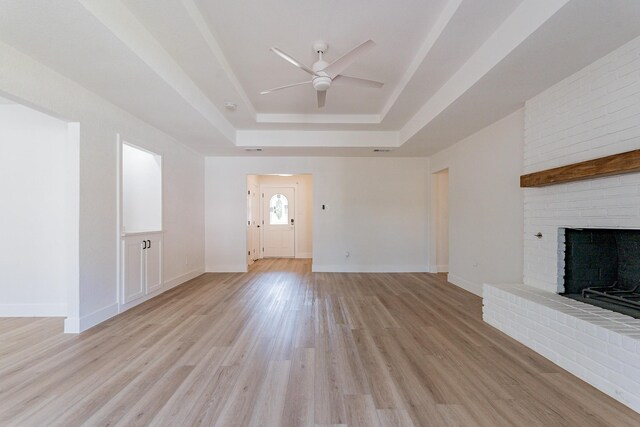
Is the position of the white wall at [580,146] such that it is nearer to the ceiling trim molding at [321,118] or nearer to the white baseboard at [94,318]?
the ceiling trim molding at [321,118]

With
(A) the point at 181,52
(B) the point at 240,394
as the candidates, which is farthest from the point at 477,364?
(A) the point at 181,52

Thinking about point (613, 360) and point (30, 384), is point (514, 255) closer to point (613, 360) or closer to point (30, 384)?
point (613, 360)

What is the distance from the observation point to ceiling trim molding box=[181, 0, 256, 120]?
2074 mm

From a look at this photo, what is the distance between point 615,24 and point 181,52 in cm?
337

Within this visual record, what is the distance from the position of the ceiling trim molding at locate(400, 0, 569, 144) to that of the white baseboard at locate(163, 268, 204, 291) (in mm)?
4643

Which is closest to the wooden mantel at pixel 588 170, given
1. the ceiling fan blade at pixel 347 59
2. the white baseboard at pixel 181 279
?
the ceiling fan blade at pixel 347 59

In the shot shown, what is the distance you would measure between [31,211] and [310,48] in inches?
141

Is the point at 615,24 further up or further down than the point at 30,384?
further up

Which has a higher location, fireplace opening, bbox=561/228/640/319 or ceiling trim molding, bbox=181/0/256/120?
ceiling trim molding, bbox=181/0/256/120

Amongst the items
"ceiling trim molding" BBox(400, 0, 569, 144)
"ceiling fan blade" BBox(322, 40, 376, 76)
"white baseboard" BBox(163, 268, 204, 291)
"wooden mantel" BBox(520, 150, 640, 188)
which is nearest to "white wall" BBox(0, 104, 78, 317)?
"white baseboard" BBox(163, 268, 204, 291)

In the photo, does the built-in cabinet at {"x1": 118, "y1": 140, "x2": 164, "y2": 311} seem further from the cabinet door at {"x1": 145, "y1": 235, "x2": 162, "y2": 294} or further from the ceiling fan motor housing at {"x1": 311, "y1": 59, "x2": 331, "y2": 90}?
the ceiling fan motor housing at {"x1": 311, "y1": 59, "x2": 331, "y2": 90}

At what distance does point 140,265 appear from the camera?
3.58m

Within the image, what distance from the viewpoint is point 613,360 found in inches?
67.2

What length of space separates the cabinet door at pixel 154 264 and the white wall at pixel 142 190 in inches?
10.9
